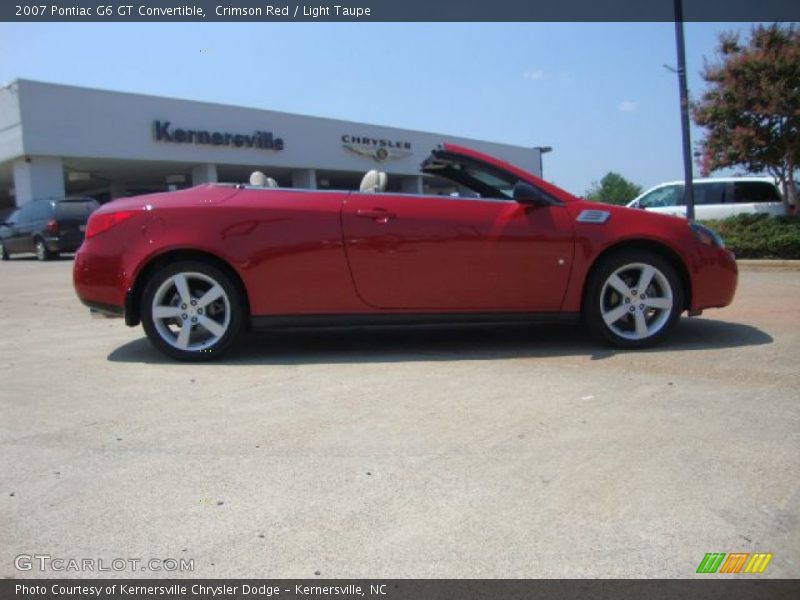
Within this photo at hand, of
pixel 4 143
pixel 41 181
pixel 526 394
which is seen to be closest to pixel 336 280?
pixel 526 394

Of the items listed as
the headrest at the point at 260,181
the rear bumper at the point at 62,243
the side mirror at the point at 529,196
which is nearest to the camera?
the side mirror at the point at 529,196

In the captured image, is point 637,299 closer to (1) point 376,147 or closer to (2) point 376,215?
(2) point 376,215

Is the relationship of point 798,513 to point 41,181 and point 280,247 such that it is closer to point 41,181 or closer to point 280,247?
point 280,247

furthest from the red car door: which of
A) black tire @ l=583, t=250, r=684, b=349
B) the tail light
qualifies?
the tail light

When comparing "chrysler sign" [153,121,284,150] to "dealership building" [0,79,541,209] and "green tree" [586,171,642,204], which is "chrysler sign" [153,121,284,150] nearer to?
"dealership building" [0,79,541,209]

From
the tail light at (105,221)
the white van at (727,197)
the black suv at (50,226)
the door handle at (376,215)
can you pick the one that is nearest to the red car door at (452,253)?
the door handle at (376,215)

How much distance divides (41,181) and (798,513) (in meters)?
28.5

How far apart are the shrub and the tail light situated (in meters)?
10.8

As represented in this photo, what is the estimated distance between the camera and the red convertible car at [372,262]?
5.12 m

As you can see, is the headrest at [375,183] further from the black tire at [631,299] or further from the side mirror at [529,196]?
the black tire at [631,299]

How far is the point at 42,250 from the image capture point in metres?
17.2

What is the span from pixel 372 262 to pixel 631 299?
6.51ft

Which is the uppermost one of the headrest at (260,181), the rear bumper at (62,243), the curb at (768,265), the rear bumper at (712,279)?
the rear bumper at (62,243)
